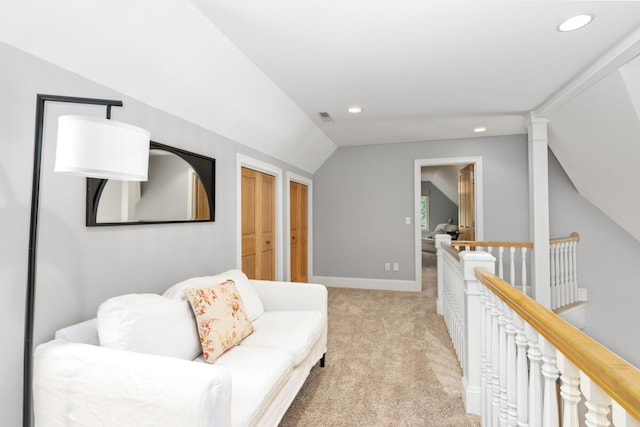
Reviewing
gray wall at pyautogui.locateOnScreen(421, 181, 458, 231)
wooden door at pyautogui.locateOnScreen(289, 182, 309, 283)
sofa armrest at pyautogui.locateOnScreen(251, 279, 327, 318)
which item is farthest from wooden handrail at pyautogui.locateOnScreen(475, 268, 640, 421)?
gray wall at pyautogui.locateOnScreen(421, 181, 458, 231)

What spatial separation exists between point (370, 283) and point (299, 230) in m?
1.50

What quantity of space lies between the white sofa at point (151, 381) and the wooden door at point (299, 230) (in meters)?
3.06

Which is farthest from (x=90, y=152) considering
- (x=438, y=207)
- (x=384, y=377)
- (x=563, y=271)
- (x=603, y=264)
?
(x=438, y=207)

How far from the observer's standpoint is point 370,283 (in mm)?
5113

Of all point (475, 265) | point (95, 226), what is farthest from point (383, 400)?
point (95, 226)

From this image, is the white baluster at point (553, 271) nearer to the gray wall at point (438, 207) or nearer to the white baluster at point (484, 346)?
the white baluster at point (484, 346)

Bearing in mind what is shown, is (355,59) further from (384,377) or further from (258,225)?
(384,377)

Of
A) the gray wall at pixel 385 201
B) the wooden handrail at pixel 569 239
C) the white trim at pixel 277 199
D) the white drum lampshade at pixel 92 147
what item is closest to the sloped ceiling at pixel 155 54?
the white trim at pixel 277 199

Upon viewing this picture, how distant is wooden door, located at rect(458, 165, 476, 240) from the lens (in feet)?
16.2

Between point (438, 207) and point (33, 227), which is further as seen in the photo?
point (438, 207)

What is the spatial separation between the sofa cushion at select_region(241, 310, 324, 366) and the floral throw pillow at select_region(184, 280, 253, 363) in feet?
0.35

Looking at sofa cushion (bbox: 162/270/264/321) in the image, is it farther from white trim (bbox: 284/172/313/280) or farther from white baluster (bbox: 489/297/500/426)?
white trim (bbox: 284/172/313/280)

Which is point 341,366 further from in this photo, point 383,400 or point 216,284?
point 216,284

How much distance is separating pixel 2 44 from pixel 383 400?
8.87 feet
